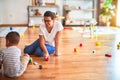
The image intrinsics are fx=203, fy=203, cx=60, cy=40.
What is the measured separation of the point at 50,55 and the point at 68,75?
81 cm

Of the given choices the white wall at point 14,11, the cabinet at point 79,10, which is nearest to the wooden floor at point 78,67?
the cabinet at point 79,10

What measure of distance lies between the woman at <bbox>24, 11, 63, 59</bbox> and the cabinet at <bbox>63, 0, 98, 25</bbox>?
4.08m

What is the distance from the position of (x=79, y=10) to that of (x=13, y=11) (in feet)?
7.47

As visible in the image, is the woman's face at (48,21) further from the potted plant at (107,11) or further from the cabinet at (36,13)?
the potted plant at (107,11)

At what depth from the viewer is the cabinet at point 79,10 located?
6977 millimetres

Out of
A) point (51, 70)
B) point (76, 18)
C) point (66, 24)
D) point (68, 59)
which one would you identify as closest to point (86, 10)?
point (76, 18)

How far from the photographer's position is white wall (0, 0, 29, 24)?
22.7ft

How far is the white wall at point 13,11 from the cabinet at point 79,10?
4.60ft

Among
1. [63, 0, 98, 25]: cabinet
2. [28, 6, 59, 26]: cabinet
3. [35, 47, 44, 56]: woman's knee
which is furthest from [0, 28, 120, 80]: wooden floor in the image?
[63, 0, 98, 25]: cabinet

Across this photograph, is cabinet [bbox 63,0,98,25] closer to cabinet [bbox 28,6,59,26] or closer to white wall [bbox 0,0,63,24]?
white wall [bbox 0,0,63,24]

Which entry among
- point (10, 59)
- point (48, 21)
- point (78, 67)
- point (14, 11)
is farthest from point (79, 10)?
point (10, 59)

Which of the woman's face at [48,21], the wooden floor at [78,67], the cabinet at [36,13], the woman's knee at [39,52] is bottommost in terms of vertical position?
the wooden floor at [78,67]

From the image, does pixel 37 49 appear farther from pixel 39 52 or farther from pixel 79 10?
pixel 79 10

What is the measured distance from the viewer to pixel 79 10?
7.09 m
